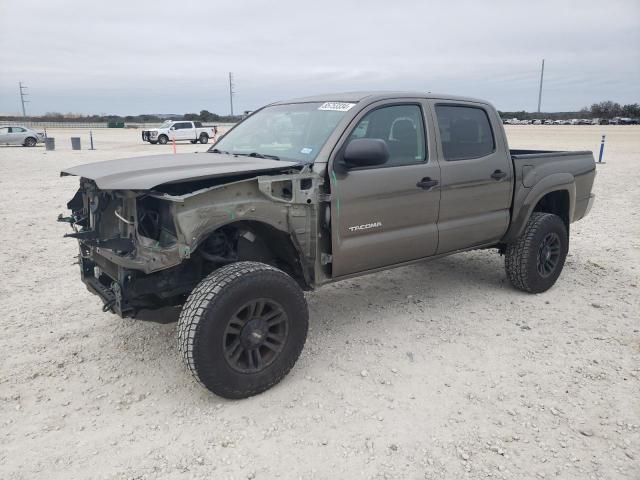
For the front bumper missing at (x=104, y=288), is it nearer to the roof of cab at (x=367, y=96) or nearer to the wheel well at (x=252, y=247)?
the wheel well at (x=252, y=247)

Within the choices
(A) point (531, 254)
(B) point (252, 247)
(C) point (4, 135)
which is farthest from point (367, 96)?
(C) point (4, 135)

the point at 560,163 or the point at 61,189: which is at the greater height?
the point at 560,163

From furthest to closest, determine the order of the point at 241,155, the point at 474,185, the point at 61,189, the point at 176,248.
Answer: the point at 61,189, the point at 474,185, the point at 241,155, the point at 176,248

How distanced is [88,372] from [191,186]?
5.13 ft

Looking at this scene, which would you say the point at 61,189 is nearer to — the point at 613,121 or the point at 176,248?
the point at 176,248

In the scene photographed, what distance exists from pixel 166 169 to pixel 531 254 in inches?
138

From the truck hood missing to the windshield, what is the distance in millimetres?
224

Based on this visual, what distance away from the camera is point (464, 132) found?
4492mm

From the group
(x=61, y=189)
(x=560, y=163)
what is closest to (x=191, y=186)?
(x=560, y=163)

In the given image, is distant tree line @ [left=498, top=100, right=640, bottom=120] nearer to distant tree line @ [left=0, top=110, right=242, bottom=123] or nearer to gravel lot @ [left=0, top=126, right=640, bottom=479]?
distant tree line @ [left=0, top=110, right=242, bottom=123]

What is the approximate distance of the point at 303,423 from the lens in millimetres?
3010

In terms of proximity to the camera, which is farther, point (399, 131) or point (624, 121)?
point (624, 121)

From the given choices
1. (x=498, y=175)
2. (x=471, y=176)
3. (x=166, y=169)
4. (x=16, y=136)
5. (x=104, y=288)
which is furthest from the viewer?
(x=16, y=136)

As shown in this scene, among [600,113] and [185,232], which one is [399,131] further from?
[600,113]
